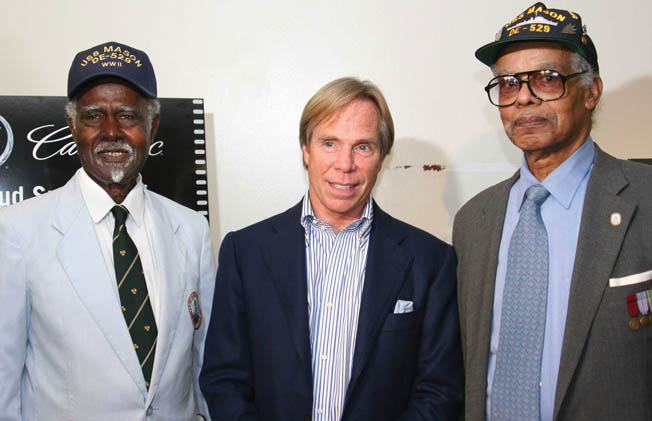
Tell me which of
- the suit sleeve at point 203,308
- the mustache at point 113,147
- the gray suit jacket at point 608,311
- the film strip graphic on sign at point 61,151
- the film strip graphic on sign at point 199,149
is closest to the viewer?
the gray suit jacket at point 608,311

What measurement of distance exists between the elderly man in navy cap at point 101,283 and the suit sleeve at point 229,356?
0.11 meters

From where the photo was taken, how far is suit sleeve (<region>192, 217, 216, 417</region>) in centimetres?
187

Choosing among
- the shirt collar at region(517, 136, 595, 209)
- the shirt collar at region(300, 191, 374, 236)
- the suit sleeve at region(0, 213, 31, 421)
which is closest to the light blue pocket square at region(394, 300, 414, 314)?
the shirt collar at region(300, 191, 374, 236)

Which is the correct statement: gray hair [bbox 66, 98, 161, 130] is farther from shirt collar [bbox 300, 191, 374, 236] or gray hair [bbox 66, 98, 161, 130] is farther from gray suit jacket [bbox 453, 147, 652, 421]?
gray suit jacket [bbox 453, 147, 652, 421]

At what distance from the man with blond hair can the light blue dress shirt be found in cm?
17

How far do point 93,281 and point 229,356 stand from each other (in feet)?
1.49

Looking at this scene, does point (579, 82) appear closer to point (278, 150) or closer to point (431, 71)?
point (431, 71)

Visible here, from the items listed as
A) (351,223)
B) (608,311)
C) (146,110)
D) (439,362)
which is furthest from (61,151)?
(608,311)

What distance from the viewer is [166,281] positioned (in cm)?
170

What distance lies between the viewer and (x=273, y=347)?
163cm

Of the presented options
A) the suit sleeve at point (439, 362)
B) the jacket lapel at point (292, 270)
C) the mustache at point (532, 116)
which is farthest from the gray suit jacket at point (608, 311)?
the jacket lapel at point (292, 270)

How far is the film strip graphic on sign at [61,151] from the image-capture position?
223 centimetres

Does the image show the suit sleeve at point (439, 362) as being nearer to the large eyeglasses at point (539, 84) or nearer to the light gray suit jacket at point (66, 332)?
the large eyeglasses at point (539, 84)

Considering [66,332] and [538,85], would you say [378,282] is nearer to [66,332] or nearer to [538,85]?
[538,85]
